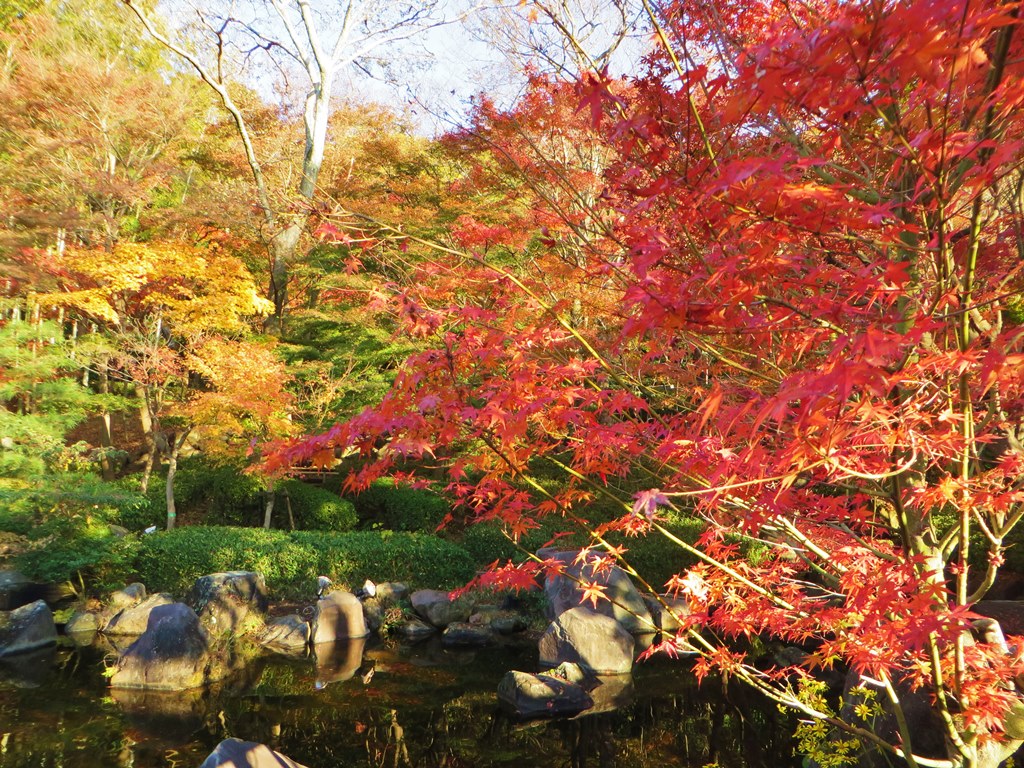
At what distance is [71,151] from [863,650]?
38.6ft

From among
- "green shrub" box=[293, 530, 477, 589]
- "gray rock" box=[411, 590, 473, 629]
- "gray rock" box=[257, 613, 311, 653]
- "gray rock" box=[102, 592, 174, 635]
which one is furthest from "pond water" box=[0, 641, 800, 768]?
"green shrub" box=[293, 530, 477, 589]

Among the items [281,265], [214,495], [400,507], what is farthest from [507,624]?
[281,265]

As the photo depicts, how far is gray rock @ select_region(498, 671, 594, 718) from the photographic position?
634 cm

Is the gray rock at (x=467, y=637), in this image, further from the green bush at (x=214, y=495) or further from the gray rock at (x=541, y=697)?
the green bush at (x=214, y=495)

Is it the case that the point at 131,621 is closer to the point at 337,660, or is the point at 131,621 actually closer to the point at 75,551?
the point at 75,551

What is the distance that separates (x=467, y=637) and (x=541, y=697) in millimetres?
2323

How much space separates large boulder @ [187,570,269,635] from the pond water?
909 millimetres

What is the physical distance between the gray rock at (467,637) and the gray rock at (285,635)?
1.61 meters

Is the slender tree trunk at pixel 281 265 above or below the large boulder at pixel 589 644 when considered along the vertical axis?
above

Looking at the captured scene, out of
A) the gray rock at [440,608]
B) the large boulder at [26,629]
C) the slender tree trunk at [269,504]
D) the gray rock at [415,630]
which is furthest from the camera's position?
the slender tree trunk at [269,504]

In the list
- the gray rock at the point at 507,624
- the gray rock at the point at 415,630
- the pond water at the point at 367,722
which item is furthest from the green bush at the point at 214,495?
the gray rock at the point at 507,624

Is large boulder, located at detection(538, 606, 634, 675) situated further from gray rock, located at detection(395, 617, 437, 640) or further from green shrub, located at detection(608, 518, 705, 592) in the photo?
green shrub, located at detection(608, 518, 705, 592)

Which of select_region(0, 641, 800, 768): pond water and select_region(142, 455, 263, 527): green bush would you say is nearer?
select_region(0, 641, 800, 768): pond water

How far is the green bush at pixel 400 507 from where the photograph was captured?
40.5 ft
